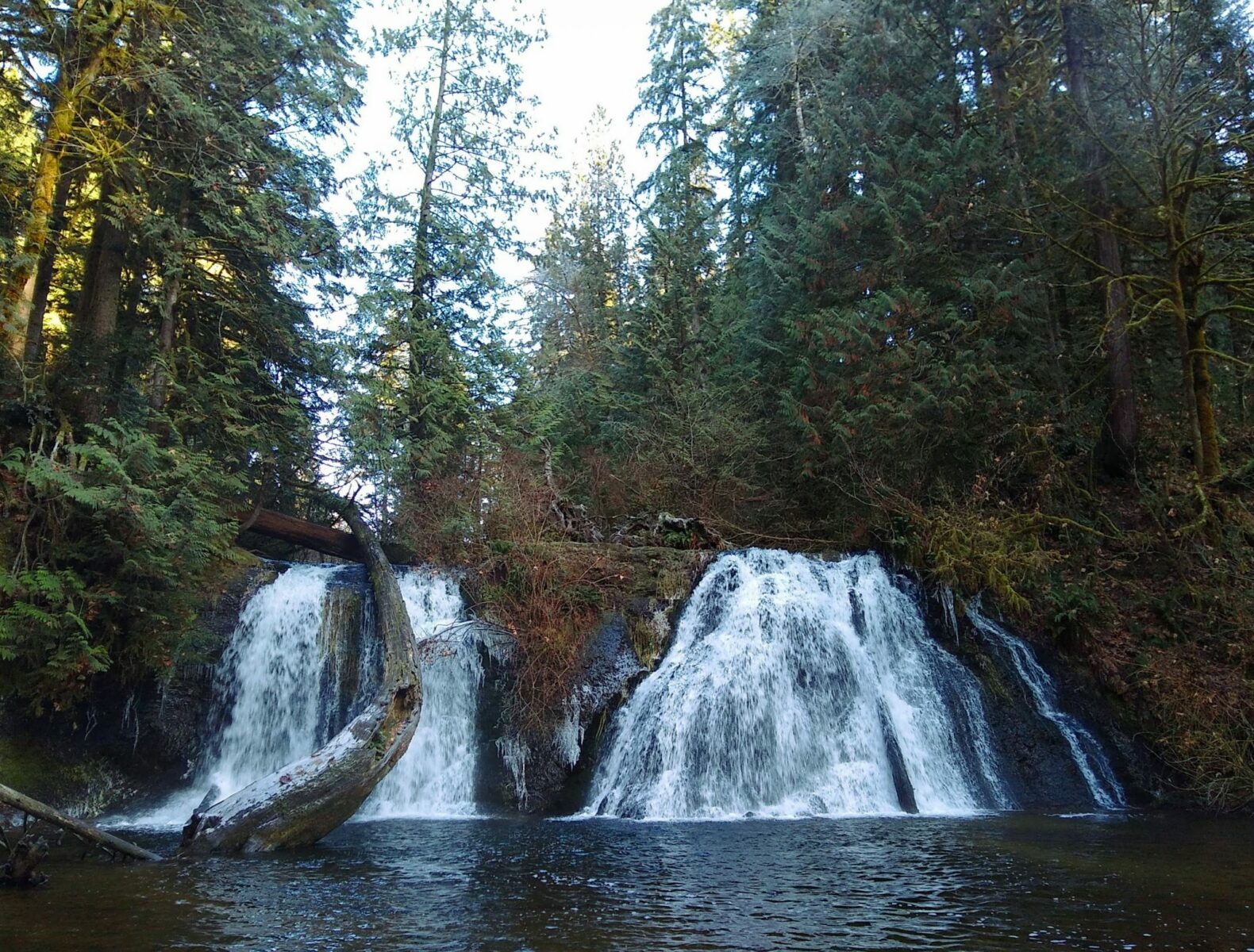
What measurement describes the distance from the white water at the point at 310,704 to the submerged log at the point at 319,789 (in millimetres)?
2108

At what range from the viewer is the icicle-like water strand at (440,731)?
989cm

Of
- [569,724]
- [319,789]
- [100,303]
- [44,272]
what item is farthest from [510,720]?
[44,272]

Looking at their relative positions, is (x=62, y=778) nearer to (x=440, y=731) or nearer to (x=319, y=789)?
(x=440, y=731)

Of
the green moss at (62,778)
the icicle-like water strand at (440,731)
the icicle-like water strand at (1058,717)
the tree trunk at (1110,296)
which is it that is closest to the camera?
the green moss at (62,778)

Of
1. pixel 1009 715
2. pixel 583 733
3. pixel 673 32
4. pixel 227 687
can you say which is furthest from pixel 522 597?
pixel 673 32

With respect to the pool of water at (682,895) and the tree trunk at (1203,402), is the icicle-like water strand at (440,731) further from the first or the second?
the tree trunk at (1203,402)

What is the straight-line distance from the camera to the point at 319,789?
6.98m

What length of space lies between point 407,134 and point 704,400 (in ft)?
27.4

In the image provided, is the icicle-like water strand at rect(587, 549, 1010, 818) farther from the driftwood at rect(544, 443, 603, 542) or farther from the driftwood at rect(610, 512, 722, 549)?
the driftwood at rect(544, 443, 603, 542)

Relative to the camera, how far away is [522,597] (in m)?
11.2

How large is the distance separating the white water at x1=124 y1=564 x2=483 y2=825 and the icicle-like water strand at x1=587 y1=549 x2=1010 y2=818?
2.10 metres

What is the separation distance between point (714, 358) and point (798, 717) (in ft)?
35.6

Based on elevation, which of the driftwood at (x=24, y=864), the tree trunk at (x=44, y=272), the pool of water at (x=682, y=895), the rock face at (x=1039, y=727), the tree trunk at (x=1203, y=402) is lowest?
the pool of water at (x=682, y=895)

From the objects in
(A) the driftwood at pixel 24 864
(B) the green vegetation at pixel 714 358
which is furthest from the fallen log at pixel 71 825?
(B) the green vegetation at pixel 714 358
